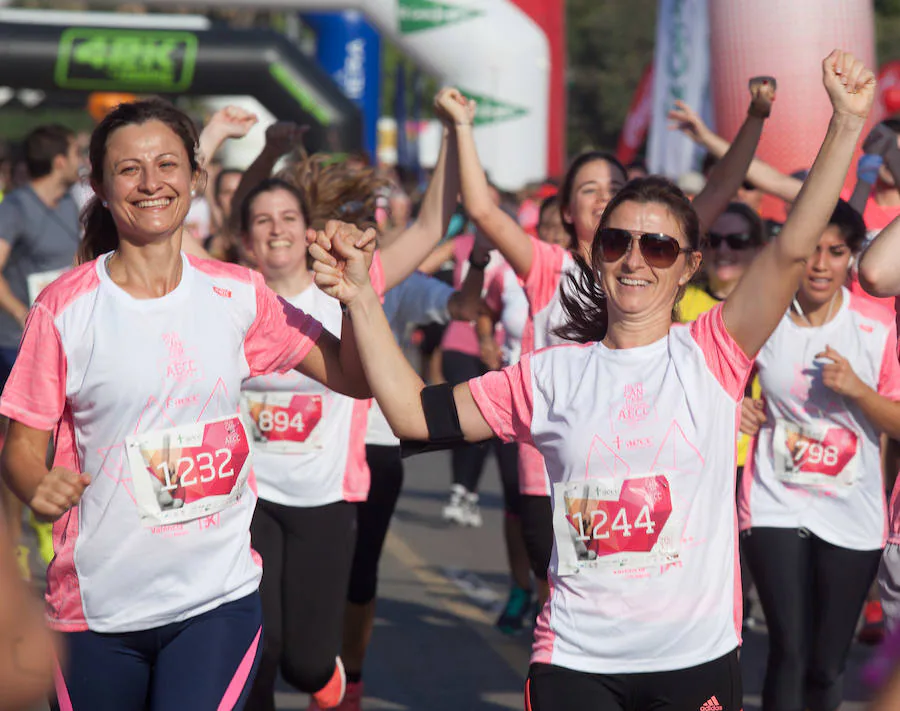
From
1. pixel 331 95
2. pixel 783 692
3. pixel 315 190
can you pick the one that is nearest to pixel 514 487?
pixel 315 190

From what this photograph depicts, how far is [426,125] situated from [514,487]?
26872mm

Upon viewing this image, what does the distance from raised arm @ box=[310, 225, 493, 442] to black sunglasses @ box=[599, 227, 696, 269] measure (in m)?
0.52

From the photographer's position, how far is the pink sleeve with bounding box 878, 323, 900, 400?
15.3 ft

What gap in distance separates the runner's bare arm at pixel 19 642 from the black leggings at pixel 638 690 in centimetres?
187

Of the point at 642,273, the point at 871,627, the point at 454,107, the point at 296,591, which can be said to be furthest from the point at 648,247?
the point at 871,627

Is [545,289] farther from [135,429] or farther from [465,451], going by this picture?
[465,451]

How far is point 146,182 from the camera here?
11.4 feet


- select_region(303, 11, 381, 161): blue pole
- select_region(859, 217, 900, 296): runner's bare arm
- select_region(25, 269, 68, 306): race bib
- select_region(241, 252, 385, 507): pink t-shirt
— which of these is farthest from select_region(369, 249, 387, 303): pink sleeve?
select_region(303, 11, 381, 161): blue pole

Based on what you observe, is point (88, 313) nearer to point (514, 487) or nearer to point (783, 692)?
point (783, 692)

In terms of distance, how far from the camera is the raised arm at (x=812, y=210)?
312cm

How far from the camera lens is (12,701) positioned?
1.52m

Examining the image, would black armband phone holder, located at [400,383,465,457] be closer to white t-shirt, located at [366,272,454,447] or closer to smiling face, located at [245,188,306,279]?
smiling face, located at [245,188,306,279]

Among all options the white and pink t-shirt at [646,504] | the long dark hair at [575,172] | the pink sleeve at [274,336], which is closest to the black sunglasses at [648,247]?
the white and pink t-shirt at [646,504]

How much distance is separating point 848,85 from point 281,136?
2.83 metres
